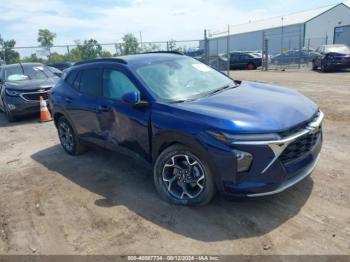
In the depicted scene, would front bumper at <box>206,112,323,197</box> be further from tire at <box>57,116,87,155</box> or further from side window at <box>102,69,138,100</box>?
tire at <box>57,116,87,155</box>

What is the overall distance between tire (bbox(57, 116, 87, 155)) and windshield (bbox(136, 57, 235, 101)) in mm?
2198

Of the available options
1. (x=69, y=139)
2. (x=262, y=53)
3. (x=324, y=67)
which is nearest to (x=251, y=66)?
(x=262, y=53)

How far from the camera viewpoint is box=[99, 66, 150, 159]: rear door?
4.02 metres

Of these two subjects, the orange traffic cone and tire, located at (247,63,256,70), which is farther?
tire, located at (247,63,256,70)

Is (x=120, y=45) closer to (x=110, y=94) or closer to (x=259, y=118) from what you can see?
(x=110, y=94)

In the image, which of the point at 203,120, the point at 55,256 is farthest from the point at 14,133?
the point at 203,120

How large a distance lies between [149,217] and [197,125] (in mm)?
1216

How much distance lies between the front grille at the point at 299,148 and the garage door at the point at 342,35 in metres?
39.6

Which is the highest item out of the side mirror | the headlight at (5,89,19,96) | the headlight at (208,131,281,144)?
the side mirror

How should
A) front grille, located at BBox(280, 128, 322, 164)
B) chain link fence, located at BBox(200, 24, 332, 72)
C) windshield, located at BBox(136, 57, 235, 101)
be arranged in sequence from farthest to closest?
chain link fence, located at BBox(200, 24, 332, 72) < windshield, located at BBox(136, 57, 235, 101) < front grille, located at BBox(280, 128, 322, 164)

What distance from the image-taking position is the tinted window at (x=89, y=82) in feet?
16.0

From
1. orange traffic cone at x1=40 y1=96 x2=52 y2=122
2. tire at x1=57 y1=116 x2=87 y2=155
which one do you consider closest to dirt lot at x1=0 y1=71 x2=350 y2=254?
tire at x1=57 y1=116 x2=87 y2=155

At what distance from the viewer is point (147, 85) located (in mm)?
4043

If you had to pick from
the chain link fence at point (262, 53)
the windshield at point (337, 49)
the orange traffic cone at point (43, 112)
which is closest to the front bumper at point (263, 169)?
the orange traffic cone at point (43, 112)
